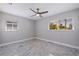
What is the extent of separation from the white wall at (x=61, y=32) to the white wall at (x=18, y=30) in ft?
1.69

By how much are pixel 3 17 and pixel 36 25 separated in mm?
1853

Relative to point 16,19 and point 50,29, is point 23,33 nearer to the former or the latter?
point 16,19

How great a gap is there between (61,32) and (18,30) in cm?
250

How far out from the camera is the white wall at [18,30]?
3.72 meters

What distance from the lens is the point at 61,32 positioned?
12.9ft

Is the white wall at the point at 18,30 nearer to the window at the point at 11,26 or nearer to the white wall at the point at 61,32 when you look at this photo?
the window at the point at 11,26

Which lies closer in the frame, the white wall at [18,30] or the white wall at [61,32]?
the white wall at [61,32]

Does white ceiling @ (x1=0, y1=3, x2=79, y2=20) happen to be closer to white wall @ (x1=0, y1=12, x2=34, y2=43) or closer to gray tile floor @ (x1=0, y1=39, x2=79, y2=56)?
white wall @ (x1=0, y1=12, x2=34, y2=43)

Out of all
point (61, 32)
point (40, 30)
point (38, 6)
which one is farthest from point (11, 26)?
point (61, 32)

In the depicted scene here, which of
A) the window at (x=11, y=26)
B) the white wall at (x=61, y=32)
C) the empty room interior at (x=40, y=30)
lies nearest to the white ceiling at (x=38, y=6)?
the empty room interior at (x=40, y=30)

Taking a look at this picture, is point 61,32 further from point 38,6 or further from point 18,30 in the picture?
point 18,30

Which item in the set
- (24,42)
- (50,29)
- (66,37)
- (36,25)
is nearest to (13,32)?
(24,42)

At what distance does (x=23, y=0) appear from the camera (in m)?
1.26

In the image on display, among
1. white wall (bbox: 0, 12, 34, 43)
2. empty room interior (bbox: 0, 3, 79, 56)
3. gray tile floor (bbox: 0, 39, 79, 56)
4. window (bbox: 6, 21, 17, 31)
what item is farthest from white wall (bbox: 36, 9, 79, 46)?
window (bbox: 6, 21, 17, 31)
